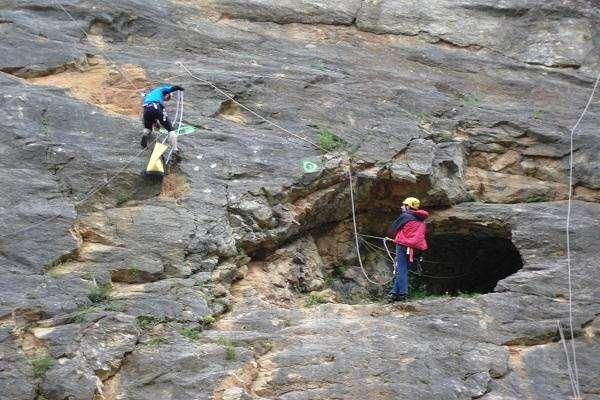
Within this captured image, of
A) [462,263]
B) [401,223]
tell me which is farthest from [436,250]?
[401,223]

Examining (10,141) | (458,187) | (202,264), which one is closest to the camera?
(202,264)

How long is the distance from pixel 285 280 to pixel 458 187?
3.44 meters

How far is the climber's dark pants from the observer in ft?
43.8

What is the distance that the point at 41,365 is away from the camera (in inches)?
434

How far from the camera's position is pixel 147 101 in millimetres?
14172

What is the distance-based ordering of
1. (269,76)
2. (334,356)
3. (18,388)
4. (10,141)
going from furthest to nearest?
(269,76), (10,141), (334,356), (18,388)

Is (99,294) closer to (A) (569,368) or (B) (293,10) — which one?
(A) (569,368)

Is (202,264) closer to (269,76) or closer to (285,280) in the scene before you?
(285,280)

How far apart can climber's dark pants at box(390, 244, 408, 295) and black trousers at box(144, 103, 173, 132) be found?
384 centimetres

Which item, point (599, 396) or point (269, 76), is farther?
point (269, 76)

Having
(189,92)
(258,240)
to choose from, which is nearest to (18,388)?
(258,240)

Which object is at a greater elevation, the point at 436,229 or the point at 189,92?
the point at 189,92

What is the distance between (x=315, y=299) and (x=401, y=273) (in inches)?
51.0

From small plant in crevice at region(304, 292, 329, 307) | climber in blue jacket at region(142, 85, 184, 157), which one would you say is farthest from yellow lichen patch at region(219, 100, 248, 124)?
small plant in crevice at region(304, 292, 329, 307)
